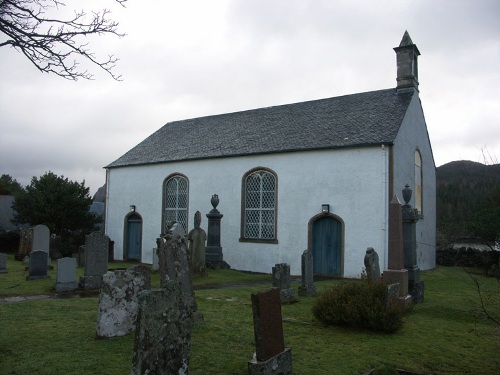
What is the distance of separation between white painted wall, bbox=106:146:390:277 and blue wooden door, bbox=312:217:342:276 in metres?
0.36

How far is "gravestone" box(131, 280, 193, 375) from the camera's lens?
13.9 feet

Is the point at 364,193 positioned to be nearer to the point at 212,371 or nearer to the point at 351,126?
the point at 351,126

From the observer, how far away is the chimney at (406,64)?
19016mm

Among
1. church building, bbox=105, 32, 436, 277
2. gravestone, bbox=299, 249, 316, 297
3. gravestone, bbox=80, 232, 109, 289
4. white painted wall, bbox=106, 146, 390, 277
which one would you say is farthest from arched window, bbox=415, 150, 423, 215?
gravestone, bbox=80, 232, 109, 289

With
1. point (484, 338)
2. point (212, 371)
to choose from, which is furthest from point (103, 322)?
point (484, 338)

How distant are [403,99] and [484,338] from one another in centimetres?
1285

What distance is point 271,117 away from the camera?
21984mm

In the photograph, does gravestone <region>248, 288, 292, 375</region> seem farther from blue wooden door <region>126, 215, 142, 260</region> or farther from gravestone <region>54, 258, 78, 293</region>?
blue wooden door <region>126, 215, 142, 260</region>

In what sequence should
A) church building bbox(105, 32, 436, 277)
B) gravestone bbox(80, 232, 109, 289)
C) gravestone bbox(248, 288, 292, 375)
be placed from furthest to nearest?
church building bbox(105, 32, 436, 277), gravestone bbox(80, 232, 109, 289), gravestone bbox(248, 288, 292, 375)

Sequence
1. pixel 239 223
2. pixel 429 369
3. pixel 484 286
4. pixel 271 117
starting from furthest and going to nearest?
1. pixel 271 117
2. pixel 239 223
3. pixel 484 286
4. pixel 429 369

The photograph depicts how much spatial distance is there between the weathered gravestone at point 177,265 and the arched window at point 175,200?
1412cm

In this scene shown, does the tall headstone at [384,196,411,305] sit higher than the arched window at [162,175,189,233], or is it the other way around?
the arched window at [162,175,189,233]

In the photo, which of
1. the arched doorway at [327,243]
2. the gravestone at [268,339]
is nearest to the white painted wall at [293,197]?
the arched doorway at [327,243]

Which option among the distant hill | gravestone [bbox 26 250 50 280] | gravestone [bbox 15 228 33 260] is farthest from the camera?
the distant hill
